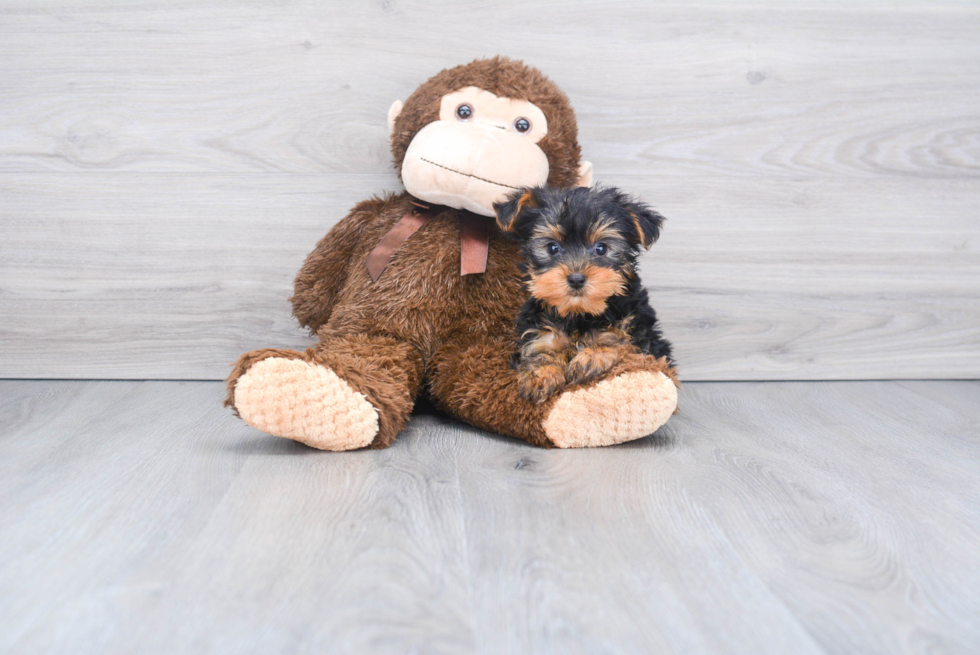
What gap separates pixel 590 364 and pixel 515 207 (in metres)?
0.33

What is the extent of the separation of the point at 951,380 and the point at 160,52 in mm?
2323

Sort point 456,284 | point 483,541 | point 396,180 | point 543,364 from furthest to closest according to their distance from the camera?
point 396,180
point 456,284
point 543,364
point 483,541

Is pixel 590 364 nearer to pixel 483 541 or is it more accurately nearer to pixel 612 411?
pixel 612 411

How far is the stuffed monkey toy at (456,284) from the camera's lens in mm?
1359

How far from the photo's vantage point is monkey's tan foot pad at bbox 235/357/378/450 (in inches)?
49.0

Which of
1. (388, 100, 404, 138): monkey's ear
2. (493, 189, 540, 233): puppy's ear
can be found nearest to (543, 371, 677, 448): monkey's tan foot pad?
(493, 189, 540, 233): puppy's ear

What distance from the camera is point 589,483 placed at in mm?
1202

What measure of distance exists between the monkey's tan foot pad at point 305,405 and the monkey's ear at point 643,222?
59 cm

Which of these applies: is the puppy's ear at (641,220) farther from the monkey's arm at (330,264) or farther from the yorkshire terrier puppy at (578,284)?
the monkey's arm at (330,264)

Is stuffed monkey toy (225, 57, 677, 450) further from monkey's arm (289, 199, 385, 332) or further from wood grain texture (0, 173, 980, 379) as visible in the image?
wood grain texture (0, 173, 980, 379)

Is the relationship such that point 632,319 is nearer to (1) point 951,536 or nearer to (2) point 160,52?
(1) point 951,536

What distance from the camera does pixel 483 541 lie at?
38.7 inches

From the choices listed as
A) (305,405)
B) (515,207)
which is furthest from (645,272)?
(305,405)

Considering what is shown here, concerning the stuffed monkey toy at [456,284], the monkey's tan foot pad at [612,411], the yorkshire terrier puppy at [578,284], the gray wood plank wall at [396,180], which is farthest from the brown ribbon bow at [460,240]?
the monkey's tan foot pad at [612,411]
